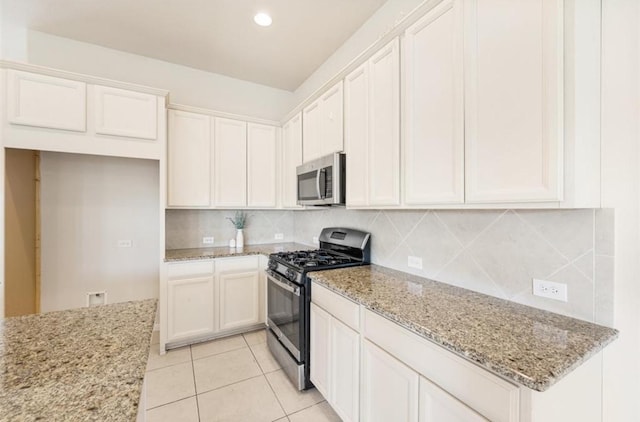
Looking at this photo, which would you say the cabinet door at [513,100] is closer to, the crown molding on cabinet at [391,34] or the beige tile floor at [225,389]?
the crown molding on cabinet at [391,34]

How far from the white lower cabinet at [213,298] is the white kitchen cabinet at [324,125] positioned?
1404mm

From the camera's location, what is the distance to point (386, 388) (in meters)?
1.36

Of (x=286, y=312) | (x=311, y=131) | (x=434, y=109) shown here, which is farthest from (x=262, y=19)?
(x=286, y=312)

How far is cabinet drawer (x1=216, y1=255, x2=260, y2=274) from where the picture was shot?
→ 2887 mm

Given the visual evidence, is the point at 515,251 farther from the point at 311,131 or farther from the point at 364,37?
the point at 364,37

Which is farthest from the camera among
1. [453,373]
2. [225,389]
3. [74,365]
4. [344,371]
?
[225,389]

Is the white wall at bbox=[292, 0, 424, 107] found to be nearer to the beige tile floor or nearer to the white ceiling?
the white ceiling

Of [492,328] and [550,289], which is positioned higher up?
[550,289]

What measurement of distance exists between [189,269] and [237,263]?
477 millimetres

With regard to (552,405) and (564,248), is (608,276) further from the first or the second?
(552,405)

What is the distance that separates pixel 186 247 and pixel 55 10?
97.4 inches

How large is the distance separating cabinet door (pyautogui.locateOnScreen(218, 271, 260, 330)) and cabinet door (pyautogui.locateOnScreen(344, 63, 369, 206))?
157 centimetres

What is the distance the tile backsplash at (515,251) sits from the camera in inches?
46.1

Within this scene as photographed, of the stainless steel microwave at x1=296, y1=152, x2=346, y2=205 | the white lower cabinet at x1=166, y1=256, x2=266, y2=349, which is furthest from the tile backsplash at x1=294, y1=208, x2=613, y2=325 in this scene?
the white lower cabinet at x1=166, y1=256, x2=266, y2=349
